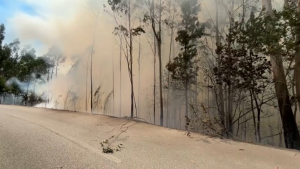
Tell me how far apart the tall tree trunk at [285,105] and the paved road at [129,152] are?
15.1ft

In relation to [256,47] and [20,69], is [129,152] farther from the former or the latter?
[20,69]

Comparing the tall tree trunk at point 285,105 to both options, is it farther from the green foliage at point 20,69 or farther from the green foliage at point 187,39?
the green foliage at point 20,69

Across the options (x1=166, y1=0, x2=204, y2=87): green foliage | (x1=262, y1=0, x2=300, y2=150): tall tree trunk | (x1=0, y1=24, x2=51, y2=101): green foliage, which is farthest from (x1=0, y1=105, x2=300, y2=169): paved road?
(x1=0, y1=24, x2=51, y2=101): green foliage

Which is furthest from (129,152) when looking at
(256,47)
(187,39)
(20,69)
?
(20,69)

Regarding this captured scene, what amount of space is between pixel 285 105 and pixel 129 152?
26.2ft

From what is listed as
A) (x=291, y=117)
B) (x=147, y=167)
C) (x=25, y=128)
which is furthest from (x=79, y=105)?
(x=147, y=167)

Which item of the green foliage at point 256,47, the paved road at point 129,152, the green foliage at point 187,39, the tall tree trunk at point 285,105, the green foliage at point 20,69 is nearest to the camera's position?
the paved road at point 129,152

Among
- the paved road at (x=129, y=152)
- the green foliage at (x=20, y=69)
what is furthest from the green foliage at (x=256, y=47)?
the green foliage at (x=20, y=69)

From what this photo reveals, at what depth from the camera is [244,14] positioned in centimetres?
1545

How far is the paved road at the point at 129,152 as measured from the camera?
4488 mm

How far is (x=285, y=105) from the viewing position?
10297 millimetres

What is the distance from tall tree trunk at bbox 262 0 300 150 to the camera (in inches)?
389

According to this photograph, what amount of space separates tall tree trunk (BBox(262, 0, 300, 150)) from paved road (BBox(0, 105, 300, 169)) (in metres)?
4.59

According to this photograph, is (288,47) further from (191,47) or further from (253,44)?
(191,47)
